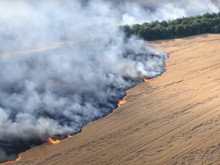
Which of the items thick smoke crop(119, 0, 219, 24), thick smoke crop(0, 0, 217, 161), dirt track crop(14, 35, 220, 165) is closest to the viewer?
dirt track crop(14, 35, 220, 165)

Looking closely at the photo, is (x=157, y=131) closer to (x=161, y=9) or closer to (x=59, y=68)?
(x=59, y=68)

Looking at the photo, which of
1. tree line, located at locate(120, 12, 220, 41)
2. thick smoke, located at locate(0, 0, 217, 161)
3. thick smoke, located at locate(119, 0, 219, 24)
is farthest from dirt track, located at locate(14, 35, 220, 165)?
thick smoke, located at locate(119, 0, 219, 24)

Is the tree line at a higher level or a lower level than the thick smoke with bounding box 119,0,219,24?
lower

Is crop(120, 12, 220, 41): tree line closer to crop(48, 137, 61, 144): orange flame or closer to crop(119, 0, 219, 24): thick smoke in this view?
crop(119, 0, 219, 24): thick smoke

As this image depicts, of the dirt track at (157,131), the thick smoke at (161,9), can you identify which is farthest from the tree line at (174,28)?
the dirt track at (157,131)

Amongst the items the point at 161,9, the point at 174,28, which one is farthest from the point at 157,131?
the point at 161,9

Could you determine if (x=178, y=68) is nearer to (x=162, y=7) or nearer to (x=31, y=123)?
(x=31, y=123)
